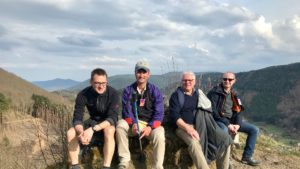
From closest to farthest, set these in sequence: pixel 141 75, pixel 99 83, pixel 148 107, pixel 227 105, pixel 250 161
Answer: pixel 99 83 < pixel 141 75 < pixel 148 107 < pixel 227 105 < pixel 250 161

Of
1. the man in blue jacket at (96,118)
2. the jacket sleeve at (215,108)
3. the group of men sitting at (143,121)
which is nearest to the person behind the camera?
the man in blue jacket at (96,118)

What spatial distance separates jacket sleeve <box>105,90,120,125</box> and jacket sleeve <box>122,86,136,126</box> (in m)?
0.17

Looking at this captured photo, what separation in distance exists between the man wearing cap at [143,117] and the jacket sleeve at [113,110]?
0.47ft

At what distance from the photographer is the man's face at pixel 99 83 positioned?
614 cm

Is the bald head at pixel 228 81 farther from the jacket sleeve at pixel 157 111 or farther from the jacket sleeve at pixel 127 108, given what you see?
the jacket sleeve at pixel 127 108

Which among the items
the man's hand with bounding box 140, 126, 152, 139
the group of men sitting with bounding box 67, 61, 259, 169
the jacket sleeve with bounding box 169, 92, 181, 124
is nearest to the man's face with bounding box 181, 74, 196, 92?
the group of men sitting with bounding box 67, 61, 259, 169

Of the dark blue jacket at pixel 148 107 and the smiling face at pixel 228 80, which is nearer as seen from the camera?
the dark blue jacket at pixel 148 107

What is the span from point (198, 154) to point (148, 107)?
3.85 feet

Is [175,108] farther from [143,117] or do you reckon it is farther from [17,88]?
[17,88]

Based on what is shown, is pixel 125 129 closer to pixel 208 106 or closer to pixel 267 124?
pixel 208 106

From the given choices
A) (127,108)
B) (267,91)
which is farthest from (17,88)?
(267,91)

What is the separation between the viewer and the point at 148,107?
256 inches

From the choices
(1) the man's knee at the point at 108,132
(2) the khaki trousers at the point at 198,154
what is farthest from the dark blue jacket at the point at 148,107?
(2) the khaki trousers at the point at 198,154

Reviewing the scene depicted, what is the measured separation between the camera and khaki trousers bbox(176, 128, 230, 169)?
20.5 feet
